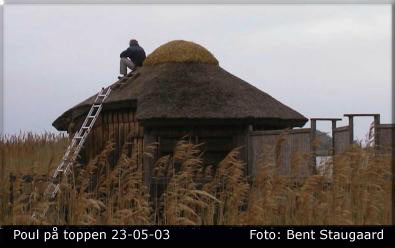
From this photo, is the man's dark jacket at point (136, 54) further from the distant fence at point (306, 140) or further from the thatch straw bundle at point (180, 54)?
the distant fence at point (306, 140)

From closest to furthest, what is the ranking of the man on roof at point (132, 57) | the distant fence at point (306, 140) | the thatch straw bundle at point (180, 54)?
the distant fence at point (306, 140), the thatch straw bundle at point (180, 54), the man on roof at point (132, 57)

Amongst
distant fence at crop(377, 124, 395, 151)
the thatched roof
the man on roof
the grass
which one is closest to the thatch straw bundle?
the thatched roof

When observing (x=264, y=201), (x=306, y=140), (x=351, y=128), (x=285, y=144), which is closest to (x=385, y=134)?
(x=351, y=128)

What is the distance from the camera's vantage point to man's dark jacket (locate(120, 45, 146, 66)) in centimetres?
1895

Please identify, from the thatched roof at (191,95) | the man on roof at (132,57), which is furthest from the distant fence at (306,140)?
the man on roof at (132,57)

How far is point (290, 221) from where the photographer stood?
23.4 ft

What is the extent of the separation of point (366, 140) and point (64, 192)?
3649 millimetres

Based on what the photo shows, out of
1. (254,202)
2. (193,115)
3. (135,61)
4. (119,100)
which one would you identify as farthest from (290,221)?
(135,61)

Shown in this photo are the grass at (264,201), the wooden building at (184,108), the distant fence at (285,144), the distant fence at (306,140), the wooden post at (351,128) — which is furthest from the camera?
the wooden building at (184,108)

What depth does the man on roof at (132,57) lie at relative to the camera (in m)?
18.8

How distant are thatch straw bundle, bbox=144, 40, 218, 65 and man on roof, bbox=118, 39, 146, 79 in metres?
0.57

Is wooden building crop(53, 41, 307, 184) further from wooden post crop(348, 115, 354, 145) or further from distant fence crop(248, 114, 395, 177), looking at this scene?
wooden post crop(348, 115, 354, 145)
